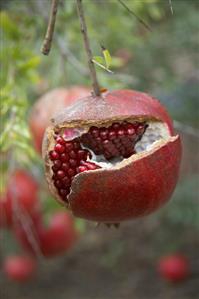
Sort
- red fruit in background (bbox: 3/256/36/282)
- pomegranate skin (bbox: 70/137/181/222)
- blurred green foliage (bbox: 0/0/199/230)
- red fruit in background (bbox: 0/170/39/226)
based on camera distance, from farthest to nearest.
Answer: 1. red fruit in background (bbox: 3/256/36/282)
2. red fruit in background (bbox: 0/170/39/226)
3. blurred green foliage (bbox: 0/0/199/230)
4. pomegranate skin (bbox: 70/137/181/222)

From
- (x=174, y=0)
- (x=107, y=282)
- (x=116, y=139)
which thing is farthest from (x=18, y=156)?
(x=107, y=282)

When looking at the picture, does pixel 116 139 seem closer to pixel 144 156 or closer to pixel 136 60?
pixel 144 156

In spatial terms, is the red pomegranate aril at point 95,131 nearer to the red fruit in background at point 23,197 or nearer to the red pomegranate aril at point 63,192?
the red pomegranate aril at point 63,192

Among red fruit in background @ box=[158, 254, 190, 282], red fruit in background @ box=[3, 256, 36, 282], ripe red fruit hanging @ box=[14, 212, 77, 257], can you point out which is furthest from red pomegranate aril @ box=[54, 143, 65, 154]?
red fruit in background @ box=[3, 256, 36, 282]

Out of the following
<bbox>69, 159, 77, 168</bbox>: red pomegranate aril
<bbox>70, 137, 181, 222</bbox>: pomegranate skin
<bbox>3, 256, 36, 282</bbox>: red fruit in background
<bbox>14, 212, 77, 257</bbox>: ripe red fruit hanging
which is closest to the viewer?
<bbox>70, 137, 181, 222</bbox>: pomegranate skin

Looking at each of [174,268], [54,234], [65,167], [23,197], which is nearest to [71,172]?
[65,167]

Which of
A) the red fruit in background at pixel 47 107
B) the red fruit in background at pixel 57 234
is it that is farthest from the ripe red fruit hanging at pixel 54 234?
the red fruit in background at pixel 47 107

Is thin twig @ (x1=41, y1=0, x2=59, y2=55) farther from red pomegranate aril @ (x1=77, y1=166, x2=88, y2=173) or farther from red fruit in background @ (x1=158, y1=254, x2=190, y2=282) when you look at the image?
red fruit in background @ (x1=158, y1=254, x2=190, y2=282)
